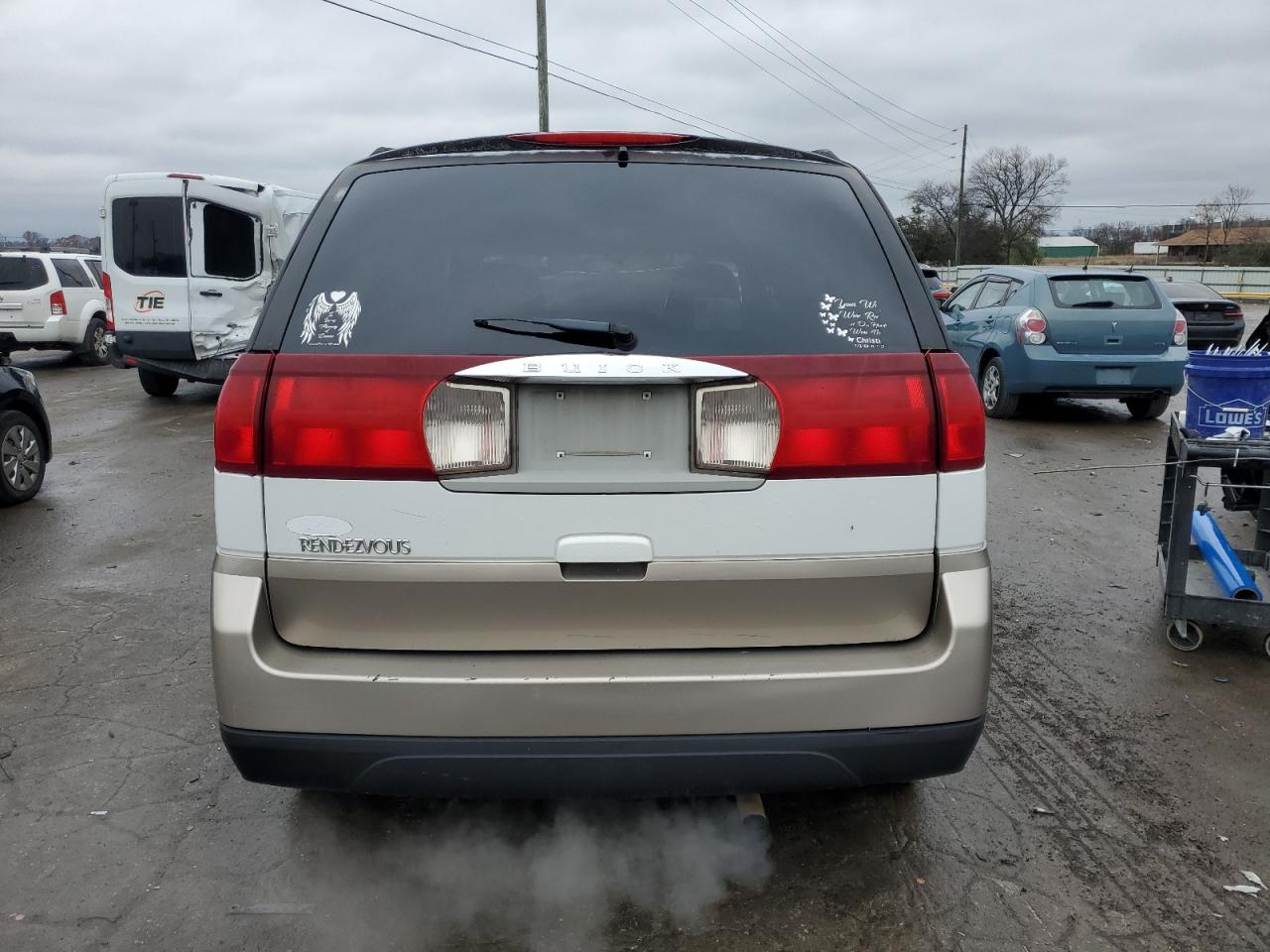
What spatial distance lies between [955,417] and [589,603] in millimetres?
918

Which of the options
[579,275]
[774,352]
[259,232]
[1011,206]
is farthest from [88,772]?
[1011,206]

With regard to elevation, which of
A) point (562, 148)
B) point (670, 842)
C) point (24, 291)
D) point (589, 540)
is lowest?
point (670, 842)

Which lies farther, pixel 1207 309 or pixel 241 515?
pixel 1207 309

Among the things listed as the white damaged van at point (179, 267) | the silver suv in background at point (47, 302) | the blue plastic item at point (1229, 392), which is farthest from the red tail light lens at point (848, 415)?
the silver suv in background at point (47, 302)

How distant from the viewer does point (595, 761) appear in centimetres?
231

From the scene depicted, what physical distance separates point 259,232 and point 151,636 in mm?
9311

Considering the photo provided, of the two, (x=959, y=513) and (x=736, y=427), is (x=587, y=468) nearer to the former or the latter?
(x=736, y=427)

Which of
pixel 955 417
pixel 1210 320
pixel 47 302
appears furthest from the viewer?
pixel 47 302

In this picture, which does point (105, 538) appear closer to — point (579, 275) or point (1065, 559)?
point (579, 275)

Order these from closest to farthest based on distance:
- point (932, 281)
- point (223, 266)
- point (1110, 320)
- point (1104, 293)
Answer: point (932, 281) < point (1110, 320) < point (1104, 293) < point (223, 266)

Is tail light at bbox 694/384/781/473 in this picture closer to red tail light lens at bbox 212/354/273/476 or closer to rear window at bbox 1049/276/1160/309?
red tail light lens at bbox 212/354/273/476

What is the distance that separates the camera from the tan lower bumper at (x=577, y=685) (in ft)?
7.46

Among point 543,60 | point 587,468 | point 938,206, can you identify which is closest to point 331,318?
point 587,468

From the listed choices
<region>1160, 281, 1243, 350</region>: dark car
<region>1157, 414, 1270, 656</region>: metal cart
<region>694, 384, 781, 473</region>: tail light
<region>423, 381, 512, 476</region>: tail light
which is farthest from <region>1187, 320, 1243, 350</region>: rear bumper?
<region>423, 381, 512, 476</region>: tail light
